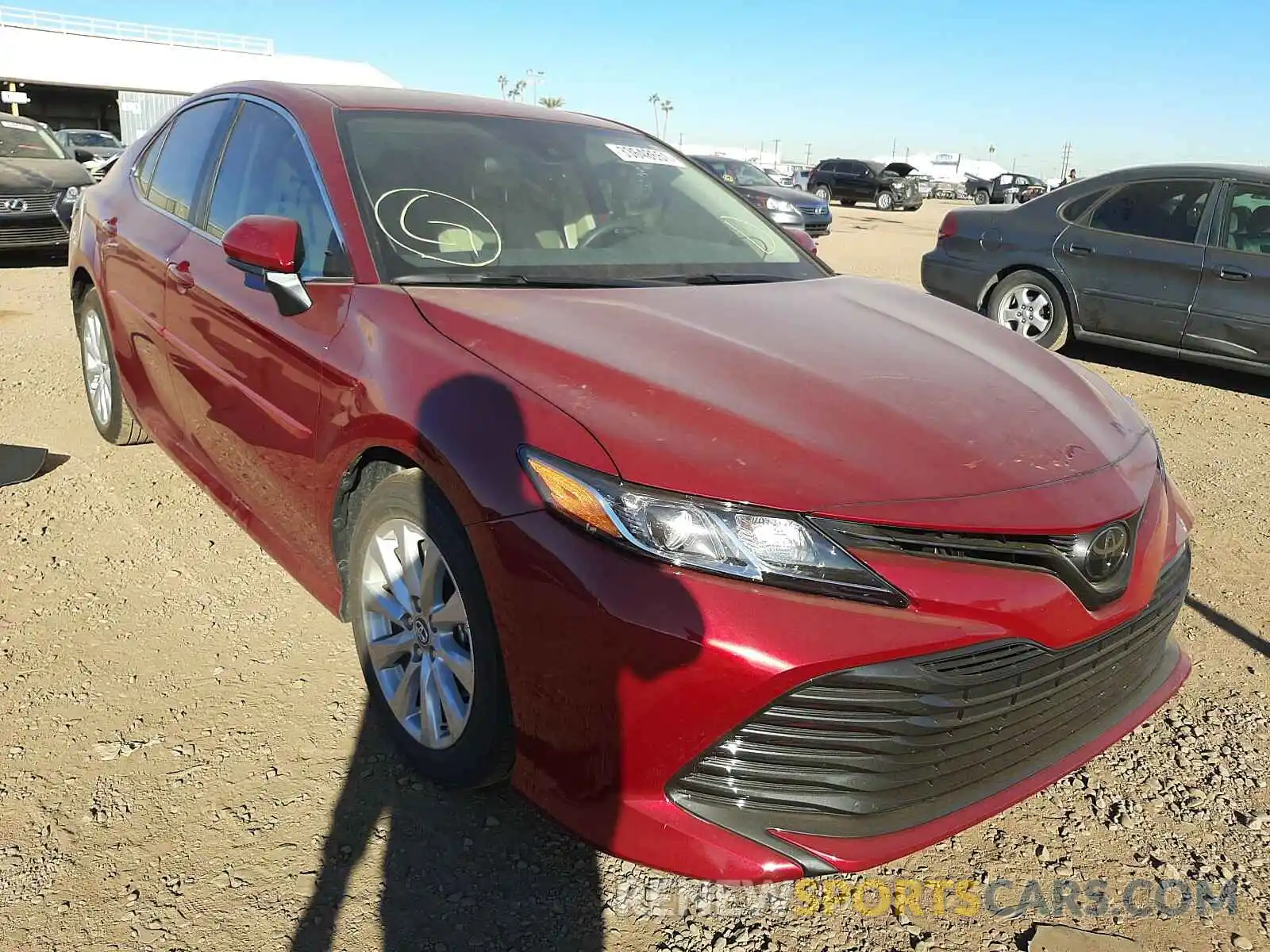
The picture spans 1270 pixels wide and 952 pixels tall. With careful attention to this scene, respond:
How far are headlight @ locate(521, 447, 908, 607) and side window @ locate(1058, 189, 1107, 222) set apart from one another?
649cm

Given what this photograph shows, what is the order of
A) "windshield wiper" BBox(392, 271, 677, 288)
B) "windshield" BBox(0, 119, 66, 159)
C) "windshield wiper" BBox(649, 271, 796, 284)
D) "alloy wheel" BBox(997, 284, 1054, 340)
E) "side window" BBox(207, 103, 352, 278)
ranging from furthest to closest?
"windshield" BBox(0, 119, 66, 159), "alloy wheel" BBox(997, 284, 1054, 340), "windshield wiper" BBox(649, 271, 796, 284), "side window" BBox(207, 103, 352, 278), "windshield wiper" BBox(392, 271, 677, 288)

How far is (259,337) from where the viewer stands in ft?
9.09

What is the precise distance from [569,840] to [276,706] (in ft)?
3.22

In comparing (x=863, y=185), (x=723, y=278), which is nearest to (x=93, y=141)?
(x=863, y=185)

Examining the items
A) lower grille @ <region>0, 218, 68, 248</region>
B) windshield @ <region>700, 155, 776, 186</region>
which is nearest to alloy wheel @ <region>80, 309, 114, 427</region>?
lower grille @ <region>0, 218, 68, 248</region>

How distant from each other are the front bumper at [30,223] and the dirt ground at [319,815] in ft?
26.5

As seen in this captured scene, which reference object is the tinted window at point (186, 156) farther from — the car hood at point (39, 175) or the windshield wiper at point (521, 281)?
the car hood at point (39, 175)

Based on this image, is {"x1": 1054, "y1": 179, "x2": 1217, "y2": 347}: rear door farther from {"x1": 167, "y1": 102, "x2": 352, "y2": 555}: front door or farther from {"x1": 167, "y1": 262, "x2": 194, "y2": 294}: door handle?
{"x1": 167, "y1": 262, "x2": 194, "y2": 294}: door handle

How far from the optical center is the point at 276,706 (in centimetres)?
271

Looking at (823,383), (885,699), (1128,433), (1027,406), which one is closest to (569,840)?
(885,699)

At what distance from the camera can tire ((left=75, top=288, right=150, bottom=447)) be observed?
4266mm

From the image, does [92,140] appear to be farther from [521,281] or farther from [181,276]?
[521,281]

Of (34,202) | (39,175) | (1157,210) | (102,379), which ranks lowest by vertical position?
(34,202)

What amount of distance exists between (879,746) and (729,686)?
0.30 meters
